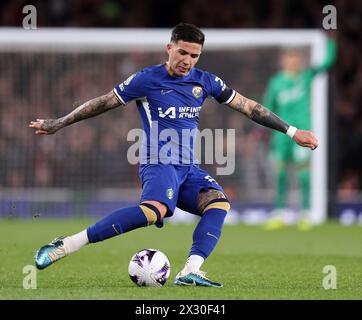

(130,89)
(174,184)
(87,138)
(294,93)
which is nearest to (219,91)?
(130,89)

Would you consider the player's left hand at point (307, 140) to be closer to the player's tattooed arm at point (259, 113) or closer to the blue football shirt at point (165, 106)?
the player's tattooed arm at point (259, 113)

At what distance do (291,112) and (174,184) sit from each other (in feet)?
26.4

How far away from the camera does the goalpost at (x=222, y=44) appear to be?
1556cm

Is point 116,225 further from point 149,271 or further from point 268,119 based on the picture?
point 268,119

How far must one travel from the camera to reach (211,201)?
7344 mm

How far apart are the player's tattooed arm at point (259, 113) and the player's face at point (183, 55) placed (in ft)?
1.59

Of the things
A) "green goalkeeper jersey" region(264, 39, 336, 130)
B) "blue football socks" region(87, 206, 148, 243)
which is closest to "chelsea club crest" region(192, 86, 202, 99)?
"blue football socks" region(87, 206, 148, 243)

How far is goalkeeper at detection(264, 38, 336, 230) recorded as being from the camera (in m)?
14.7

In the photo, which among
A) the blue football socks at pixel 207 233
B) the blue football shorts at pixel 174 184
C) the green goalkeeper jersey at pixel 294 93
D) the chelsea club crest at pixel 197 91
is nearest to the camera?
the blue football shorts at pixel 174 184

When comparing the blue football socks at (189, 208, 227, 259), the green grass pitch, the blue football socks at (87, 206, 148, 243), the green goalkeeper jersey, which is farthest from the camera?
the green goalkeeper jersey

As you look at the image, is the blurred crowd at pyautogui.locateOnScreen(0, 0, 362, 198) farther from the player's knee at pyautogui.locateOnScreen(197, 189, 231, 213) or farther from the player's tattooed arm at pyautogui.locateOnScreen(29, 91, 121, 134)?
the player's tattooed arm at pyautogui.locateOnScreen(29, 91, 121, 134)

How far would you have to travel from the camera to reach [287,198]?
53.8 ft

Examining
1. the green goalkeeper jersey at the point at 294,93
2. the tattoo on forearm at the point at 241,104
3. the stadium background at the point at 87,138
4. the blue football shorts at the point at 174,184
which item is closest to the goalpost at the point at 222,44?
the stadium background at the point at 87,138

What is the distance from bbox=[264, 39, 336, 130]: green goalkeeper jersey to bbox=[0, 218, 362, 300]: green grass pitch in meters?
1.63
